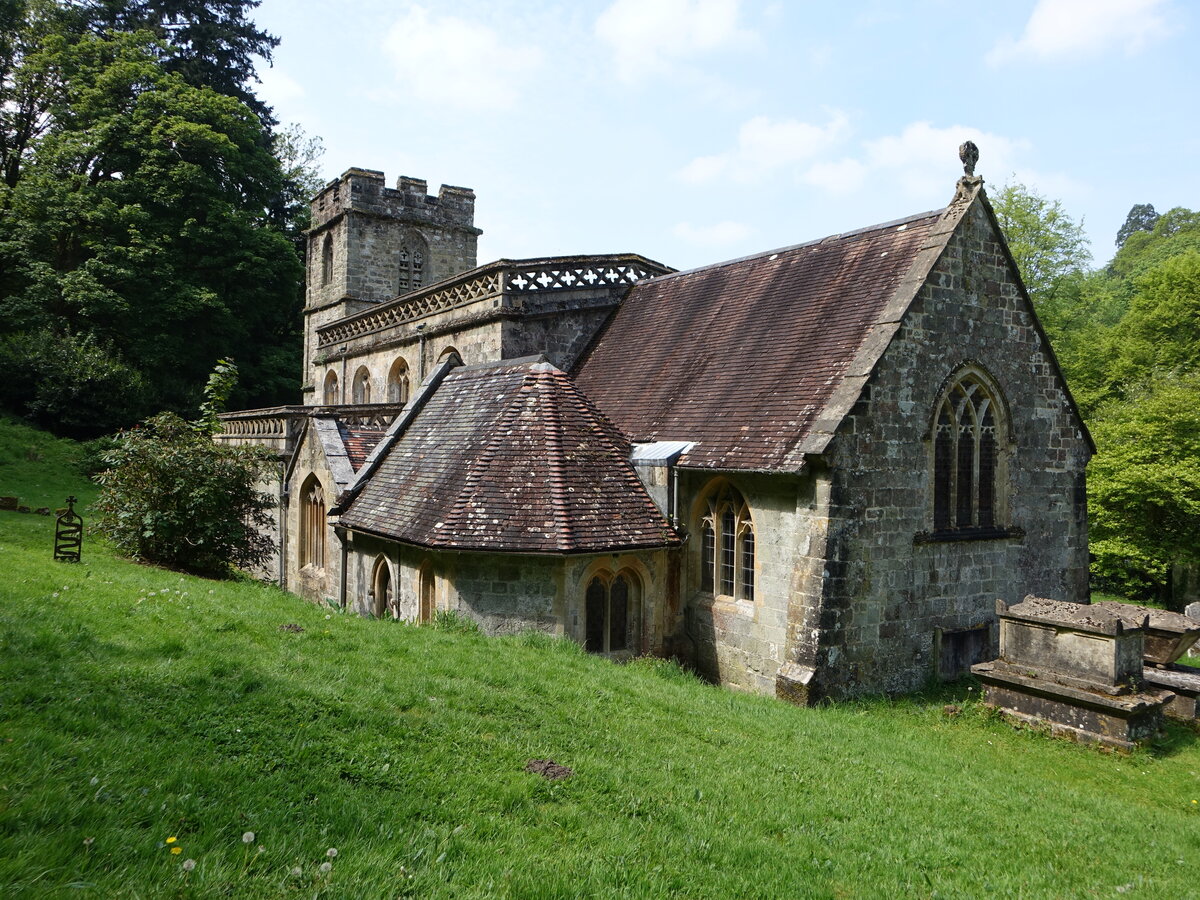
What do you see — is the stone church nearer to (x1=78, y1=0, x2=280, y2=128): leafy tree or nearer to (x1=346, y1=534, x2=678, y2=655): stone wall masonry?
(x1=346, y1=534, x2=678, y2=655): stone wall masonry

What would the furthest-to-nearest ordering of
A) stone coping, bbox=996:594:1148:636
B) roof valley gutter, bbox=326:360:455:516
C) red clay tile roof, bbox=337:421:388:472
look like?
red clay tile roof, bbox=337:421:388:472, roof valley gutter, bbox=326:360:455:516, stone coping, bbox=996:594:1148:636

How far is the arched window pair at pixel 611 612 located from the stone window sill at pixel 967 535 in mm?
4826

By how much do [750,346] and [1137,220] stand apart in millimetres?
102714

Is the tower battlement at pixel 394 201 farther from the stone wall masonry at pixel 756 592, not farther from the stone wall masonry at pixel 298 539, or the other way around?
the stone wall masonry at pixel 756 592

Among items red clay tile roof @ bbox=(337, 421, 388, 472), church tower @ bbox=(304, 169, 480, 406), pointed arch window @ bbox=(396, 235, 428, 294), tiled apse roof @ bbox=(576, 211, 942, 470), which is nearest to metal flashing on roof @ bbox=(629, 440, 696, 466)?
tiled apse roof @ bbox=(576, 211, 942, 470)

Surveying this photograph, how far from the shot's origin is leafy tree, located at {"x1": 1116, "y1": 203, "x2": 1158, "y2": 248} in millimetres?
93312

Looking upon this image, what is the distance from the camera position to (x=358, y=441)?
1800 cm

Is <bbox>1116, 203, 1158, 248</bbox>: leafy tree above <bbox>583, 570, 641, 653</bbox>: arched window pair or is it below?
above

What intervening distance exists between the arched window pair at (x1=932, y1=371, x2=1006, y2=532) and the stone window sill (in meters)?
0.12

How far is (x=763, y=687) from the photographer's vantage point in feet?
42.4

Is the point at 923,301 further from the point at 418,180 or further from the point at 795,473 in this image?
the point at 418,180

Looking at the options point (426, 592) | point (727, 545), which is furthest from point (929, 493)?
point (426, 592)

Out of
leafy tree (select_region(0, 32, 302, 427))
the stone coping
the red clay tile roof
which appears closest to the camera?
the stone coping

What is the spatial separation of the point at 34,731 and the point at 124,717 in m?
0.69
